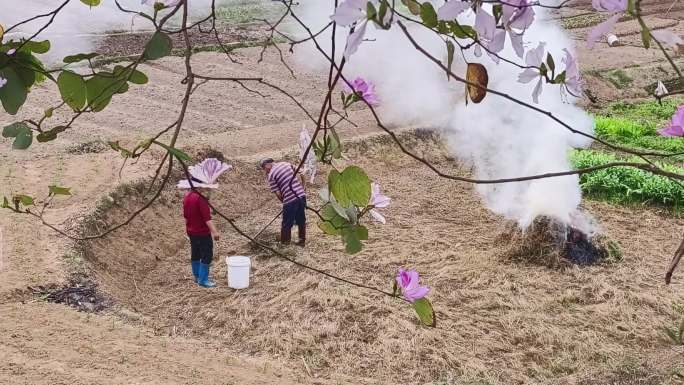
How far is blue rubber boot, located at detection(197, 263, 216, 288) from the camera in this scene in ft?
20.6

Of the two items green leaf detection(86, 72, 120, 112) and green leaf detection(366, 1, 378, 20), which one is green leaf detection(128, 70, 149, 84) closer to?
green leaf detection(86, 72, 120, 112)

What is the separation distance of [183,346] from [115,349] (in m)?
0.42

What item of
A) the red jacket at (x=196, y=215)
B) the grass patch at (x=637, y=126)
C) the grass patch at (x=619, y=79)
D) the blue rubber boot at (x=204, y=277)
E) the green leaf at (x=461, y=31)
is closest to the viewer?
the green leaf at (x=461, y=31)

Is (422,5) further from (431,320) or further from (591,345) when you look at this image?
(591,345)

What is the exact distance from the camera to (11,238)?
6.01 meters

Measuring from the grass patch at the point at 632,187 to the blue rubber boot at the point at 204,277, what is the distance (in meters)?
4.09

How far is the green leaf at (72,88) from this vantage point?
1.26 metres

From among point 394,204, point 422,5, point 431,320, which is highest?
point 422,5

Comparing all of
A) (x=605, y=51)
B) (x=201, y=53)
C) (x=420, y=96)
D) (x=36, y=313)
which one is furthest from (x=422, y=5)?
(x=605, y=51)

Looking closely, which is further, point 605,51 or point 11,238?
point 605,51

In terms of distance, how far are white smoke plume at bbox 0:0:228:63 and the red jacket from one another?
5.82 m

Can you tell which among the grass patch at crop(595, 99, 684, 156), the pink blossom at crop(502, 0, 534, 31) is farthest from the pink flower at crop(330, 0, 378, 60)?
the grass patch at crop(595, 99, 684, 156)

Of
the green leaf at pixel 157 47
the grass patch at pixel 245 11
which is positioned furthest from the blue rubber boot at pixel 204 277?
the grass patch at pixel 245 11

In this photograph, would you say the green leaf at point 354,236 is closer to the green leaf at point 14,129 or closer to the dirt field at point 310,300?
the green leaf at point 14,129
